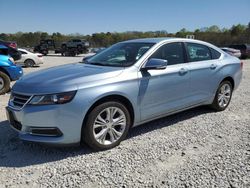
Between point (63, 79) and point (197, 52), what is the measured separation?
2772mm

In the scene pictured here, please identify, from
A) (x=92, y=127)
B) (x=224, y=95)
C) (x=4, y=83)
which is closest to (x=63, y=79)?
(x=92, y=127)

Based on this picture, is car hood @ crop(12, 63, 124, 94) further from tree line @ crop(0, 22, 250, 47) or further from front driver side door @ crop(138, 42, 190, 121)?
tree line @ crop(0, 22, 250, 47)

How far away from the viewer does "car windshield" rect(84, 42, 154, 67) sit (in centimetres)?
427

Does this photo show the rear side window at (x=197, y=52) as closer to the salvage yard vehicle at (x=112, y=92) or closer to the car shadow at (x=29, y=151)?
the salvage yard vehicle at (x=112, y=92)

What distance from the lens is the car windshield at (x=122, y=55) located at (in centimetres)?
427

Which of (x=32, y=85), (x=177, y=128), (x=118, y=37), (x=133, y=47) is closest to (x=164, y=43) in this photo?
(x=133, y=47)

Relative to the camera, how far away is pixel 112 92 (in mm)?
3654

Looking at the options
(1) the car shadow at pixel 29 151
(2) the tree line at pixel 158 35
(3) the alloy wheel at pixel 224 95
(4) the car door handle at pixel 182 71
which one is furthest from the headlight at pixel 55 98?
(2) the tree line at pixel 158 35

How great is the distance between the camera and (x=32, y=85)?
11.7ft

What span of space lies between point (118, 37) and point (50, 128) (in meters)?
63.2

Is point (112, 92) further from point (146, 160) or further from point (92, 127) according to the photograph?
point (146, 160)

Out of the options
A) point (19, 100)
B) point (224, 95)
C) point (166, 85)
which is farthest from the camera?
point (224, 95)

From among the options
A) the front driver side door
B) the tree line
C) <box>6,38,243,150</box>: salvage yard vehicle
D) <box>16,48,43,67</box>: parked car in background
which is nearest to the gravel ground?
<box>6,38,243,150</box>: salvage yard vehicle

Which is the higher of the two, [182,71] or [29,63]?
[182,71]
